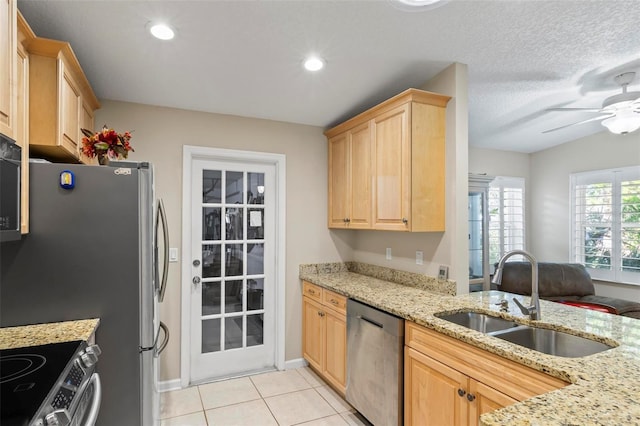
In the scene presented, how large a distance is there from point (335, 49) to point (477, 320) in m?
1.95

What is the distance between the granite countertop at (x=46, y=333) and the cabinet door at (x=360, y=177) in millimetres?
2080

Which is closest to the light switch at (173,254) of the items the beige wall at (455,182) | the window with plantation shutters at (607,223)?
the beige wall at (455,182)

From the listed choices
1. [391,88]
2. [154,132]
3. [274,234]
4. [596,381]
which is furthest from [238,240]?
[596,381]

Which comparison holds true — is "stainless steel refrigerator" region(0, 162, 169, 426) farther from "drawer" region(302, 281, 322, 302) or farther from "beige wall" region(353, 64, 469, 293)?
"beige wall" region(353, 64, 469, 293)

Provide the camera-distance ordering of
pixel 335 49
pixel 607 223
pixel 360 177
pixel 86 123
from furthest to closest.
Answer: pixel 607 223 → pixel 360 177 → pixel 86 123 → pixel 335 49

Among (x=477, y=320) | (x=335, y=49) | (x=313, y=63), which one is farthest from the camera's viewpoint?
(x=313, y=63)

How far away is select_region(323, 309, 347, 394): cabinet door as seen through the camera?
272 centimetres

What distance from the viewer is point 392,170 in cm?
266

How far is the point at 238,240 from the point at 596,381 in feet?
9.21

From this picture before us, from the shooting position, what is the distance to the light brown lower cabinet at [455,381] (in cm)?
141

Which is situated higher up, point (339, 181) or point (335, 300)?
point (339, 181)

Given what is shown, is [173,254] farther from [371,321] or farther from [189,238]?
[371,321]

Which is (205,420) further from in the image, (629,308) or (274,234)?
(629,308)

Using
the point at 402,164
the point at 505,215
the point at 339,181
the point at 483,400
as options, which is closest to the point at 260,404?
the point at 483,400
